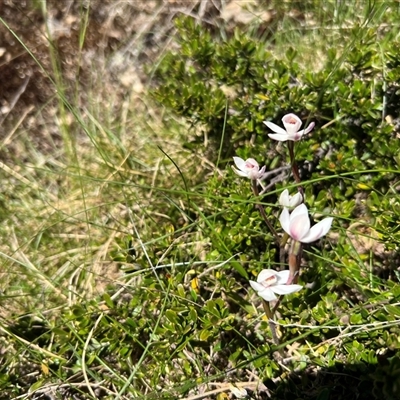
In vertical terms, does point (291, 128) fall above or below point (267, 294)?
above

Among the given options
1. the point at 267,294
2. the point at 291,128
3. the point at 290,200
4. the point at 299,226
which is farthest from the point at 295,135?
the point at 267,294

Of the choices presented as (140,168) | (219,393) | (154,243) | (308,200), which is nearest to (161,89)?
(140,168)

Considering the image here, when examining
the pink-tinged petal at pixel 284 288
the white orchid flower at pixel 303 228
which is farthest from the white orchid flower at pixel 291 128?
the pink-tinged petal at pixel 284 288

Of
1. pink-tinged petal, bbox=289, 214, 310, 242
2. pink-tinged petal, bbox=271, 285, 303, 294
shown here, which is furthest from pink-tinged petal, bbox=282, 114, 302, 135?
pink-tinged petal, bbox=271, 285, 303, 294

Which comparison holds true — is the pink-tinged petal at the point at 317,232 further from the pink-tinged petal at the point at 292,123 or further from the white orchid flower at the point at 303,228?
the pink-tinged petal at the point at 292,123

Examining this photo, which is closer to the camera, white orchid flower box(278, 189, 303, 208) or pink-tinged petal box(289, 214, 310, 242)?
pink-tinged petal box(289, 214, 310, 242)

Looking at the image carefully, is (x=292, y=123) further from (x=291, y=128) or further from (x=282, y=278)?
(x=282, y=278)

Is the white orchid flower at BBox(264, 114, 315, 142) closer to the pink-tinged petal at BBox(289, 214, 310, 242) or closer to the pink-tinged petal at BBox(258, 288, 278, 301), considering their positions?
the pink-tinged petal at BBox(289, 214, 310, 242)
